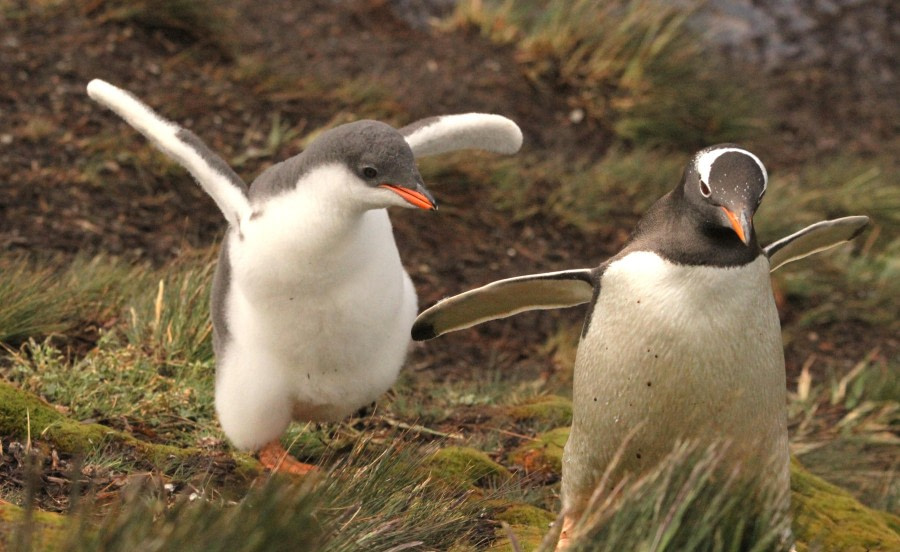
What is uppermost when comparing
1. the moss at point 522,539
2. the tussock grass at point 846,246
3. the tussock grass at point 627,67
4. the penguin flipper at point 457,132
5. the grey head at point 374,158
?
the grey head at point 374,158

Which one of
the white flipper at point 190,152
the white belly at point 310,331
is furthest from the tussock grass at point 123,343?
the white flipper at point 190,152

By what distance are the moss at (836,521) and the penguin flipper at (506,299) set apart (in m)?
1.06

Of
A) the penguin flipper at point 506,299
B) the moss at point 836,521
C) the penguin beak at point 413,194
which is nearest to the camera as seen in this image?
the penguin flipper at point 506,299

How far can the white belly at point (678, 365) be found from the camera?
339 cm

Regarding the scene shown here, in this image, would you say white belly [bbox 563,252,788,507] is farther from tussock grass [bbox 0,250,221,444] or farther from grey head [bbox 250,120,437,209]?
tussock grass [bbox 0,250,221,444]

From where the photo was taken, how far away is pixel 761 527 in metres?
2.96

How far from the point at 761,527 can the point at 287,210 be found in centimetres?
184

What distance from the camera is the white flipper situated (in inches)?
171

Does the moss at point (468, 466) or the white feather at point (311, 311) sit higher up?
the white feather at point (311, 311)

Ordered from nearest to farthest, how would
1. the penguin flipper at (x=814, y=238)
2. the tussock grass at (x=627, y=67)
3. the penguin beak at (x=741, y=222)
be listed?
the penguin beak at (x=741, y=222), the penguin flipper at (x=814, y=238), the tussock grass at (x=627, y=67)

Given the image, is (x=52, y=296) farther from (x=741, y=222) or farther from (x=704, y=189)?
(x=741, y=222)

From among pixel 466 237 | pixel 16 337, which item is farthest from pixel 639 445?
pixel 466 237

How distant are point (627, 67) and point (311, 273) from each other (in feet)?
21.2

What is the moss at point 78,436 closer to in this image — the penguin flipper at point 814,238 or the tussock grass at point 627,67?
the penguin flipper at point 814,238
